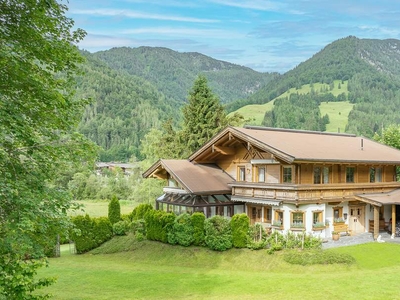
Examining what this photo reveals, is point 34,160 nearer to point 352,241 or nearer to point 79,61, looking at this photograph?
point 79,61

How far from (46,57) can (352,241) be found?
63.7 feet

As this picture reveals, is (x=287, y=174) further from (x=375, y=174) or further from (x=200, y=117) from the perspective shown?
(x=200, y=117)

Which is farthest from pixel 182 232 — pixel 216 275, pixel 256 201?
pixel 216 275

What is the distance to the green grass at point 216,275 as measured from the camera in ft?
46.5

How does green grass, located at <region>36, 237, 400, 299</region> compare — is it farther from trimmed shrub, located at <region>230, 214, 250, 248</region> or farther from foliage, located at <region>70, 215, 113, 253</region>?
foliage, located at <region>70, 215, 113, 253</region>

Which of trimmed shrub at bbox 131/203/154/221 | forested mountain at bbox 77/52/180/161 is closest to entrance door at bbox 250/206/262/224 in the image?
trimmed shrub at bbox 131/203/154/221

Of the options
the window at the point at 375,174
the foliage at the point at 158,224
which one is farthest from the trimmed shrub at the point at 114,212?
the window at the point at 375,174

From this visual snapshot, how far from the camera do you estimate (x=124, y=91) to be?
180 metres

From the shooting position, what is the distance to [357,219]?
25953 mm

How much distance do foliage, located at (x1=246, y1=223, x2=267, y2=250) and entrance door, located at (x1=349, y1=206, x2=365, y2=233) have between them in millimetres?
7062

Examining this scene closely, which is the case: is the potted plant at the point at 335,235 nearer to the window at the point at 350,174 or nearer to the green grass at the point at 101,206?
the window at the point at 350,174

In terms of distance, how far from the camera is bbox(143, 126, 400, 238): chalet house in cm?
2262

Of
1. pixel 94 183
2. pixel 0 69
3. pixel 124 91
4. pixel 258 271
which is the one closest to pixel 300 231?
pixel 258 271

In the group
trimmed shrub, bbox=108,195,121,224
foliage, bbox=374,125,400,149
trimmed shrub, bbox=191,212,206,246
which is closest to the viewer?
trimmed shrub, bbox=191,212,206,246
